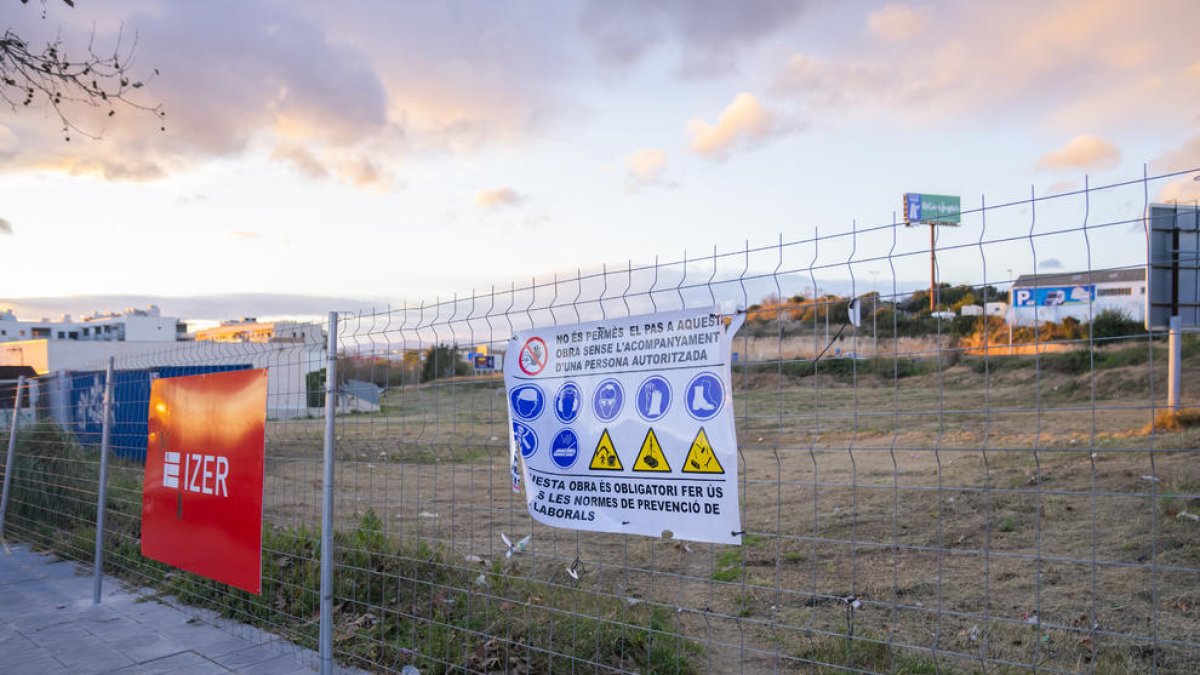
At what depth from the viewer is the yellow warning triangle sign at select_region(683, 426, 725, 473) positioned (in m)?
3.58

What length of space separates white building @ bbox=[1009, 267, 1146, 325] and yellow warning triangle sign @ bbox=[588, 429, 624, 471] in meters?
1.71

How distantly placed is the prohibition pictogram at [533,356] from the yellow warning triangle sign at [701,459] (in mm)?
1014

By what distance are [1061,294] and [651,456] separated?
1694 millimetres

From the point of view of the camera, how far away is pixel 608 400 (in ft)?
13.1

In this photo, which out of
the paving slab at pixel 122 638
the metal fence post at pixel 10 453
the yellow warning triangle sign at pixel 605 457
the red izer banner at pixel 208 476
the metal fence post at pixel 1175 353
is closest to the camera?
the metal fence post at pixel 1175 353

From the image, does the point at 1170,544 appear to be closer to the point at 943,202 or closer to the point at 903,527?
the point at 903,527

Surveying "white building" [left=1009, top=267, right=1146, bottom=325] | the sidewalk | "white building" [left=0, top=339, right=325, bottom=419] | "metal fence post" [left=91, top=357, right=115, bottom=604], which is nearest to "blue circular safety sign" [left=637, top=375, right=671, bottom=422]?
"white building" [left=1009, top=267, right=1146, bottom=325]

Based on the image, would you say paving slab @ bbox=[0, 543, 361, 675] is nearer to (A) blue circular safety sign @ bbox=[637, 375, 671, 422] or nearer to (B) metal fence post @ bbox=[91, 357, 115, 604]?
(B) metal fence post @ bbox=[91, 357, 115, 604]

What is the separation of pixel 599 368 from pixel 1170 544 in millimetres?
6354

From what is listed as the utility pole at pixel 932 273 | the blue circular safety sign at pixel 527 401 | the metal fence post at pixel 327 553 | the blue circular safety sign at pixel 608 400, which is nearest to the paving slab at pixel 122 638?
the metal fence post at pixel 327 553

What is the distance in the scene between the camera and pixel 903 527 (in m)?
9.65

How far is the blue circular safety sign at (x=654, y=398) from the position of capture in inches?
148

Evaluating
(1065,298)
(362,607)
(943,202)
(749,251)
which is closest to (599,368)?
(749,251)

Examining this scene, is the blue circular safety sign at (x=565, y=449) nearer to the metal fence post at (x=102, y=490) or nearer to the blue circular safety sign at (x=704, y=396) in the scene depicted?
the blue circular safety sign at (x=704, y=396)
